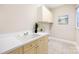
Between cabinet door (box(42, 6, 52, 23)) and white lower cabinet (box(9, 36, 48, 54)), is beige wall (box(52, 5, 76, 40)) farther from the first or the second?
white lower cabinet (box(9, 36, 48, 54))

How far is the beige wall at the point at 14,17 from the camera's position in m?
1.54

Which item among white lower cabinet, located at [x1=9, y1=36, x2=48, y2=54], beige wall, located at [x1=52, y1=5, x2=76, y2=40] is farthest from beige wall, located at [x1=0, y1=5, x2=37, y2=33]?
beige wall, located at [x1=52, y1=5, x2=76, y2=40]

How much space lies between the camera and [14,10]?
1.73 metres

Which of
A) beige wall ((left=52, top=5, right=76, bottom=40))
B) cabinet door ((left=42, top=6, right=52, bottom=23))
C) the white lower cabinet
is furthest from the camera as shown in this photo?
cabinet door ((left=42, top=6, right=52, bottom=23))

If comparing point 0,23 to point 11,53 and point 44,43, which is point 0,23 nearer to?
point 11,53

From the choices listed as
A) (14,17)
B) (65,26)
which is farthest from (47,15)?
(14,17)

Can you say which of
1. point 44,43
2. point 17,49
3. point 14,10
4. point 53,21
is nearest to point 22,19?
point 14,10

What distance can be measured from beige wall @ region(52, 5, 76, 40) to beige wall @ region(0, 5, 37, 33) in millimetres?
598

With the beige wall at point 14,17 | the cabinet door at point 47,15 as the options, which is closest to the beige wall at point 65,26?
the cabinet door at point 47,15

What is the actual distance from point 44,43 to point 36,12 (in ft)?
2.72

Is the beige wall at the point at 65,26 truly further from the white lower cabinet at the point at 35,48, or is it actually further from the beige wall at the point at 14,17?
the beige wall at the point at 14,17

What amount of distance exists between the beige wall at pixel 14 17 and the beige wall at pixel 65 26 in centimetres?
60

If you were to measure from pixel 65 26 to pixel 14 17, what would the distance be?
105 centimetres

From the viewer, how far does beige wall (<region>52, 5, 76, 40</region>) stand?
1.82 m
